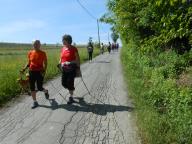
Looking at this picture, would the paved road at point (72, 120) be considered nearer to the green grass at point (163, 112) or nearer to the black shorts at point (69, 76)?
the green grass at point (163, 112)

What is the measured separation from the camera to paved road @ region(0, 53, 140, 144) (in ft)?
27.0

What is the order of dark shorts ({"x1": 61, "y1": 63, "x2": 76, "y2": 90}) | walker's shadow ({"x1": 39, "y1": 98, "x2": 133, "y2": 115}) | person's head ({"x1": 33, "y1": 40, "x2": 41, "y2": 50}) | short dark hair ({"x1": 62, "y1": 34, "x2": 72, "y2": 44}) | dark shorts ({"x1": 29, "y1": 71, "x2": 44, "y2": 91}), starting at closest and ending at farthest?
1. walker's shadow ({"x1": 39, "y1": 98, "x2": 133, "y2": 115})
2. person's head ({"x1": 33, "y1": 40, "x2": 41, "y2": 50})
3. short dark hair ({"x1": 62, "y1": 34, "x2": 72, "y2": 44})
4. dark shorts ({"x1": 29, "y1": 71, "x2": 44, "y2": 91})
5. dark shorts ({"x1": 61, "y1": 63, "x2": 76, "y2": 90})

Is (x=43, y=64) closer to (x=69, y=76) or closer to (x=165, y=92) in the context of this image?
(x=69, y=76)

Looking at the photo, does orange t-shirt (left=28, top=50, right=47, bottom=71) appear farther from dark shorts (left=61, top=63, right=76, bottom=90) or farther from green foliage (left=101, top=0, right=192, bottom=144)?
green foliage (left=101, top=0, right=192, bottom=144)

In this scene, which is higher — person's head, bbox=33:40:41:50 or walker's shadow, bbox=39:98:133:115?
person's head, bbox=33:40:41:50

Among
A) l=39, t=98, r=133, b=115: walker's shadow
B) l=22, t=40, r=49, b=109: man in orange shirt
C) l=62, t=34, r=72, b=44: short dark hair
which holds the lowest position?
l=39, t=98, r=133, b=115: walker's shadow

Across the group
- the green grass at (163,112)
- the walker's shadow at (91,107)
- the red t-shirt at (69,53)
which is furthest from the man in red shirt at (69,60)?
the green grass at (163,112)

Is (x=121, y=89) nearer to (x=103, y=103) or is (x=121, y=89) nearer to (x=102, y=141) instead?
(x=103, y=103)

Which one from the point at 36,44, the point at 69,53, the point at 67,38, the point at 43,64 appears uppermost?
the point at 67,38

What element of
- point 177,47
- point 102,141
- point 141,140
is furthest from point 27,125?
point 177,47

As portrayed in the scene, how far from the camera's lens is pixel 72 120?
974cm

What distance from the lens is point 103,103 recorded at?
39.1 ft

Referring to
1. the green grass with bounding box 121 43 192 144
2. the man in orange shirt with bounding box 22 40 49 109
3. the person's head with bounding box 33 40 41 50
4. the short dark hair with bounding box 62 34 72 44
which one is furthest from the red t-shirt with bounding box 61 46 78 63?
the green grass with bounding box 121 43 192 144

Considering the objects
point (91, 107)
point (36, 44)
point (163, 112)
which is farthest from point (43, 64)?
point (163, 112)
